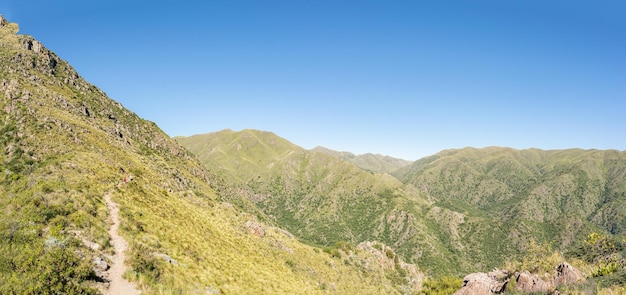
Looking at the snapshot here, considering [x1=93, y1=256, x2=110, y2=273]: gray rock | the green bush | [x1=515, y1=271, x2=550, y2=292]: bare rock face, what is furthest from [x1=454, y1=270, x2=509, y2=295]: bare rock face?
[x1=93, y1=256, x2=110, y2=273]: gray rock

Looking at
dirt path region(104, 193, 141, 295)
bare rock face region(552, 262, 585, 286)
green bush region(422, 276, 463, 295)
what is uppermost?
dirt path region(104, 193, 141, 295)

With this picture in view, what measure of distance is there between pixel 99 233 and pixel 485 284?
36.9 m

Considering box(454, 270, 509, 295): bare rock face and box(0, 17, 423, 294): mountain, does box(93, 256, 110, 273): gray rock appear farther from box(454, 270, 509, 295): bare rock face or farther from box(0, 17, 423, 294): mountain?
box(454, 270, 509, 295): bare rock face

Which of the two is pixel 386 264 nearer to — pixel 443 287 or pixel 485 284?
pixel 443 287

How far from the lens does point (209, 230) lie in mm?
40938

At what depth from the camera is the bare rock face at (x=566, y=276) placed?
27.6m

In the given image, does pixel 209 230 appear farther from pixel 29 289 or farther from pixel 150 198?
pixel 29 289

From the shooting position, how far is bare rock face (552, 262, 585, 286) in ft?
90.4

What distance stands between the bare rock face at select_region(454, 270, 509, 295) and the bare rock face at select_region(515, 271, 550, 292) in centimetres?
152

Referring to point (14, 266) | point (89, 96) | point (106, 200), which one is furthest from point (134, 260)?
point (89, 96)

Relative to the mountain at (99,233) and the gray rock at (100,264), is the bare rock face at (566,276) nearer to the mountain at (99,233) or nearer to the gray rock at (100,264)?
the mountain at (99,233)

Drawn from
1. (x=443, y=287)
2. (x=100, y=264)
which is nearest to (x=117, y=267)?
(x=100, y=264)

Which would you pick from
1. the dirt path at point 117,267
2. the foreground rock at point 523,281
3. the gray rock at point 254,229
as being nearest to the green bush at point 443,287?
the foreground rock at point 523,281

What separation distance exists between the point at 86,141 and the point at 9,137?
12223mm
